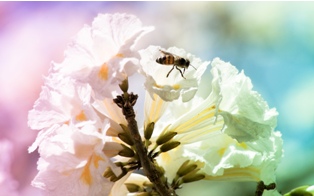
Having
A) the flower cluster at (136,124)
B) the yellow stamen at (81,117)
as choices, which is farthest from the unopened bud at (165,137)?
the yellow stamen at (81,117)

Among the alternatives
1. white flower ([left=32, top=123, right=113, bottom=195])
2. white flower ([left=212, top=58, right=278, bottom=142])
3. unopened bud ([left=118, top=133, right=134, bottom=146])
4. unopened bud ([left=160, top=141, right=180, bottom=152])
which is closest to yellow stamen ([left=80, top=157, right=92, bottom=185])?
white flower ([left=32, top=123, right=113, bottom=195])

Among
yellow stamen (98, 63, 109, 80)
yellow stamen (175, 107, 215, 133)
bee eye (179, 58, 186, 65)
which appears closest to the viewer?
yellow stamen (98, 63, 109, 80)

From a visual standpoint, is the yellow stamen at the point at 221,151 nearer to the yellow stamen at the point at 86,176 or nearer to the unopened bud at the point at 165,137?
the unopened bud at the point at 165,137

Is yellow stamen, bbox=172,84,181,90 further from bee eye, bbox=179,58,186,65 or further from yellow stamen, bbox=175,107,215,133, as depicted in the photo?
yellow stamen, bbox=175,107,215,133

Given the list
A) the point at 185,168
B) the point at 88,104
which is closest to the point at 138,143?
the point at 88,104

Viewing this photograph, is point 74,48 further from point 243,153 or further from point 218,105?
point 243,153

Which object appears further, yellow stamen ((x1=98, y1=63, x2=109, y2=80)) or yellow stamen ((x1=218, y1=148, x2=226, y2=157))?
yellow stamen ((x1=218, y1=148, x2=226, y2=157))

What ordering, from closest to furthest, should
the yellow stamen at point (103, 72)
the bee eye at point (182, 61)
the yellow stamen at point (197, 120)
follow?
1. the yellow stamen at point (103, 72)
2. the bee eye at point (182, 61)
3. the yellow stamen at point (197, 120)

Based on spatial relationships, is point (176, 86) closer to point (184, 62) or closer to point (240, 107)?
point (184, 62)
